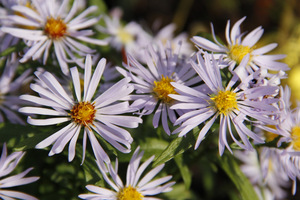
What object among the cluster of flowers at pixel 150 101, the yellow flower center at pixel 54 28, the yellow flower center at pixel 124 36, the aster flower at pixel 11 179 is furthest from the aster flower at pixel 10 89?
the yellow flower center at pixel 124 36

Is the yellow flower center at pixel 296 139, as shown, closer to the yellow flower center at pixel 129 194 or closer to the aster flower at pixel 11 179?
the yellow flower center at pixel 129 194

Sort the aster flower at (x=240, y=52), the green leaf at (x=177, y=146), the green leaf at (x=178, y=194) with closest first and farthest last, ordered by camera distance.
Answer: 1. the green leaf at (x=177, y=146)
2. the aster flower at (x=240, y=52)
3. the green leaf at (x=178, y=194)

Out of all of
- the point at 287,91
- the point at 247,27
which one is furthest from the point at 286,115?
the point at 247,27

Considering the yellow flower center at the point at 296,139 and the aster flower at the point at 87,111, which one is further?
the yellow flower center at the point at 296,139

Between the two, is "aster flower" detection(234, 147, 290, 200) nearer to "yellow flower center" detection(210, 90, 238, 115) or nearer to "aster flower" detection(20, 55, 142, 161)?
"yellow flower center" detection(210, 90, 238, 115)

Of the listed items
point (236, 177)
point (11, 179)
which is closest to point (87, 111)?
point (11, 179)
